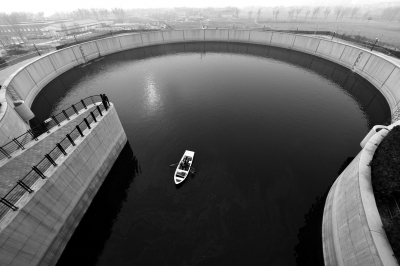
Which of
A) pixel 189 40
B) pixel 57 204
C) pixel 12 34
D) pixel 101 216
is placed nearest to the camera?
pixel 57 204

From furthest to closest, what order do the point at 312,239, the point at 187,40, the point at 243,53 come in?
the point at 187,40 → the point at 243,53 → the point at 312,239

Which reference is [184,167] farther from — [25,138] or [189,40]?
[189,40]

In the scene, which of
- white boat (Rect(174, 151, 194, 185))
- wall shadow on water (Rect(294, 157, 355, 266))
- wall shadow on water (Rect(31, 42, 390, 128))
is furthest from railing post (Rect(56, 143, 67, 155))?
wall shadow on water (Rect(294, 157, 355, 266))

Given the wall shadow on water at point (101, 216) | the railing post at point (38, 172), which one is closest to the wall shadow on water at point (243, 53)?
the wall shadow on water at point (101, 216)

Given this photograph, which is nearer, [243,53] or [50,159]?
[50,159]

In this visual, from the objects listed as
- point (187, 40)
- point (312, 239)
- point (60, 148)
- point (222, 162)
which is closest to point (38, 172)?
point (60, 148)

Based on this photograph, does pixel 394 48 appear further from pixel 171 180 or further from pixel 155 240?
pixel 155 240

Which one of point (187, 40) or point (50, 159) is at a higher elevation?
point (50, 159)

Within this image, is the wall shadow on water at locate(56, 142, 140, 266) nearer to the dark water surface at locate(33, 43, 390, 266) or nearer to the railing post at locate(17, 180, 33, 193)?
the dark water surface at locate(33, 43, 390, 266)

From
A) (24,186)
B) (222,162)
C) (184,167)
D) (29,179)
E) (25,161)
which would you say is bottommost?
(222,162)
